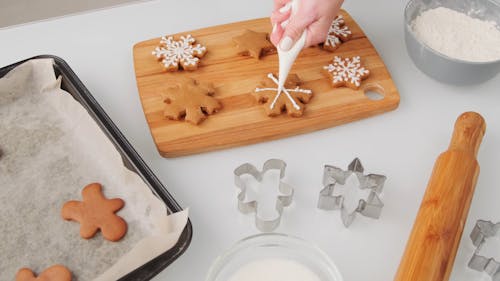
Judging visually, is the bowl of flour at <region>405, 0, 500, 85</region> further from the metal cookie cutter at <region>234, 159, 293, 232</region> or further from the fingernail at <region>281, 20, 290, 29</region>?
the metal cookie cutter at <region>234, 159, 293, 232</region>

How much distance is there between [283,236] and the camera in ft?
2.54

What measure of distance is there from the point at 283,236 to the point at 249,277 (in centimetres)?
8

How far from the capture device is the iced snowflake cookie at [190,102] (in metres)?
0.97

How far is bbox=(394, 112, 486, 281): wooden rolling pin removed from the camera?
743 millimetres

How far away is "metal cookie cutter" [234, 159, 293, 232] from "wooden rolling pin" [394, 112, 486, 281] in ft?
0.63

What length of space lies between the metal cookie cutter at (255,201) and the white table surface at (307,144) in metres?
0.02

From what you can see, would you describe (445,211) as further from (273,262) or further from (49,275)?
(49,275)

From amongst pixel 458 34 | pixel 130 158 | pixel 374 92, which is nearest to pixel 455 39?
pixel 458 34

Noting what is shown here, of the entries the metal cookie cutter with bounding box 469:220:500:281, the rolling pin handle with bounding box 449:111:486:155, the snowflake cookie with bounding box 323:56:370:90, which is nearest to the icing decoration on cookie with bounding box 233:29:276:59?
the snowflake cookie with bounding box 323:56:370:90

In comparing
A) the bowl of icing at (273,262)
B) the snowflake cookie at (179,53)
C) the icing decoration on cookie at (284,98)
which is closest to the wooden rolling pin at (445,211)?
the bowl of icing at (273,262)

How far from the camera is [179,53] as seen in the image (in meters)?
1.06

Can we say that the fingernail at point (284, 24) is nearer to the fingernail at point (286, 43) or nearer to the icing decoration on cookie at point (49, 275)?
the fingernail at point (286, 43)

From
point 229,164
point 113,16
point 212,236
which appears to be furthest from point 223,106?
point 113,16

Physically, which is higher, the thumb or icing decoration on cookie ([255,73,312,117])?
the thumb
